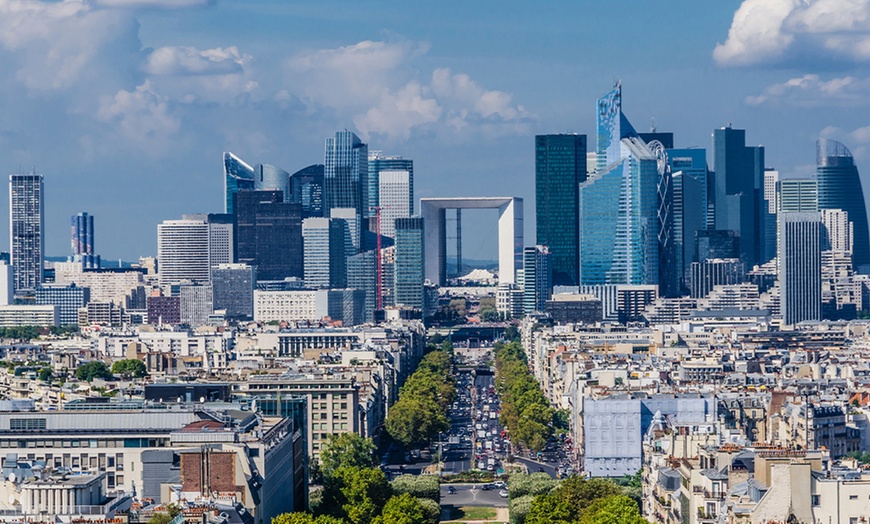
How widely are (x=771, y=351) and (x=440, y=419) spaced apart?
215ft

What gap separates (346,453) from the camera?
350 ft

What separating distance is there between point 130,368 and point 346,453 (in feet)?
176

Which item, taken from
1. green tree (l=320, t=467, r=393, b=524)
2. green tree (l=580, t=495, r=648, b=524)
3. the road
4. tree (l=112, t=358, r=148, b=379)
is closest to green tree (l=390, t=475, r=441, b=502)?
the road

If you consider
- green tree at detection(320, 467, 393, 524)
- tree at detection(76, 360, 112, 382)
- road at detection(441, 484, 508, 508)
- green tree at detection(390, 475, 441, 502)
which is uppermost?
tree at detection(76, 360, 112, 382)

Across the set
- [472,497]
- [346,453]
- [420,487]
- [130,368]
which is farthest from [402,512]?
[130,368]

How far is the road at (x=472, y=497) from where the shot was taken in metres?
99.7

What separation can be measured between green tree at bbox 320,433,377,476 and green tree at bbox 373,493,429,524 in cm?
1889

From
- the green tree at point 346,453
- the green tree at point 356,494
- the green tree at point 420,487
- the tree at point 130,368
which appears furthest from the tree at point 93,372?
the green tree at point 356,494

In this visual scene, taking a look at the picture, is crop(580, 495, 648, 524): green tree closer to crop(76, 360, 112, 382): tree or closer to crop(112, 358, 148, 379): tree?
crop(76, 360, 112, 382): tree

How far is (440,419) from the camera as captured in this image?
131 m

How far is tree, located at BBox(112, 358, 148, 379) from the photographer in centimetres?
15212

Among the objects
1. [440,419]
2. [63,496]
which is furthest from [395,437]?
[63,496]

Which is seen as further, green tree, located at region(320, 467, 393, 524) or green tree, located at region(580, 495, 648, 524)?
green tree, located at region(320, 467, 393, 524)

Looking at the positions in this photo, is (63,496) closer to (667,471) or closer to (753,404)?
(667,471)
